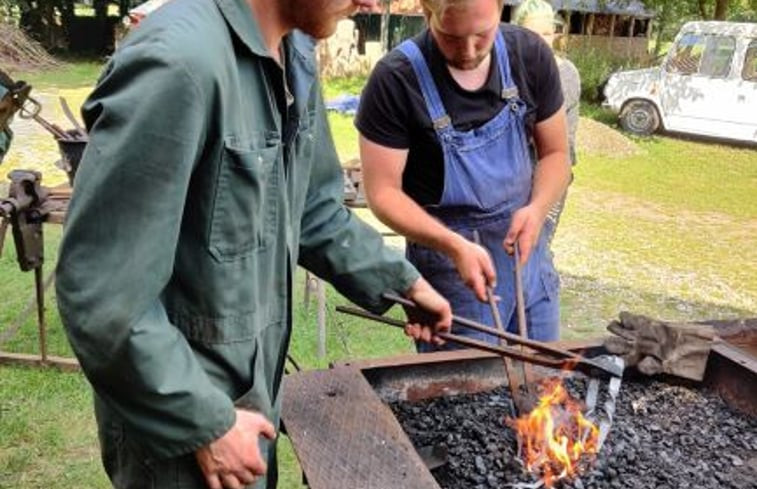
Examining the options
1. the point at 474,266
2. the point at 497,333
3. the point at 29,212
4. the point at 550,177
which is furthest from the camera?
the point at 29,212

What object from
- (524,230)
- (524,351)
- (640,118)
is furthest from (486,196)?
(640,118)

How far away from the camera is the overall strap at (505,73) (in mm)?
2402

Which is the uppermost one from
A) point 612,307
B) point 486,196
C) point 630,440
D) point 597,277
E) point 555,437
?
point 486,196

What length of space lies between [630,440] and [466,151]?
96 cm

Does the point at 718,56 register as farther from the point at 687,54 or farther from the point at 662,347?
the point at 662,347

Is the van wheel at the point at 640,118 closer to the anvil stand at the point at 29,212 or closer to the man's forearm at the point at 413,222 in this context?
the anvil stand at the point at 29,212

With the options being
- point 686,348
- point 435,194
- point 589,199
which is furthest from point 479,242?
point 589,199

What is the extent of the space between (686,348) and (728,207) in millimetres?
7292

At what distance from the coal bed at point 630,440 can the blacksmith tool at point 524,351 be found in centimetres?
21

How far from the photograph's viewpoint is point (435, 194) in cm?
245

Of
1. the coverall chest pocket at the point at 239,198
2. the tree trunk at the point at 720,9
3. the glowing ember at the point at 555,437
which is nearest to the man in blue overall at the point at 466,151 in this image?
the glowing ember at the point at 555,437

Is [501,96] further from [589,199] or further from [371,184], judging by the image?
[589,199]

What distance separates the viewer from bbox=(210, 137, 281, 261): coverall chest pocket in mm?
1206

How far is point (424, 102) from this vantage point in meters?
2.34
